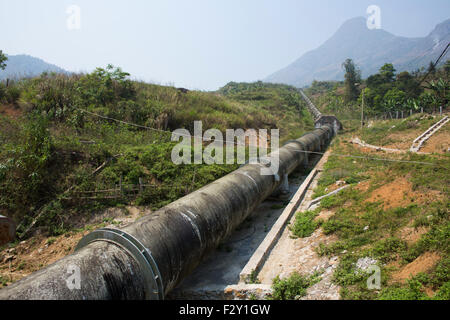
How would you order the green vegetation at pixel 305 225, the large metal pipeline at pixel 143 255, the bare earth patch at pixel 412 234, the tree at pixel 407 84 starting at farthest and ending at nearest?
the tree at pixel 407 84
the green vegetation at pixel 305 225
the bare earth patch at pixel 412 234
the large metal pipeline at pixel 143 255

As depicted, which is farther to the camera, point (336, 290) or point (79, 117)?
point (79, 117)

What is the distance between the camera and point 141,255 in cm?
341

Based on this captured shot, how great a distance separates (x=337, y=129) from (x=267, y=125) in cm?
1002

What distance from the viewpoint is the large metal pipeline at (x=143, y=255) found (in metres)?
2.74

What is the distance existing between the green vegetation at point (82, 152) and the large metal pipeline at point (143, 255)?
3.45 metres

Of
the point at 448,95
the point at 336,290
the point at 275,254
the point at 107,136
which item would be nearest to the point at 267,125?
the point at 107,136

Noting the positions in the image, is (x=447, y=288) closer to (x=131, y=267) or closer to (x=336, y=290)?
(x=336, y=290)

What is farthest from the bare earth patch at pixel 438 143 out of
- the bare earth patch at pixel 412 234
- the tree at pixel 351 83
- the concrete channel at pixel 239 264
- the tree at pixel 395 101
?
the tree at pixel 351 83

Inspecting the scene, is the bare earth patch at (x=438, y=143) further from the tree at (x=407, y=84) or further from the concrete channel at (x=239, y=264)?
the tree at (x=407, y=84)

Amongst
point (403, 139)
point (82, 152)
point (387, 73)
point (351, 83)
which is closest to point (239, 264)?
point (82, 152)

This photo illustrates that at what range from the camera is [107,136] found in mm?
10758

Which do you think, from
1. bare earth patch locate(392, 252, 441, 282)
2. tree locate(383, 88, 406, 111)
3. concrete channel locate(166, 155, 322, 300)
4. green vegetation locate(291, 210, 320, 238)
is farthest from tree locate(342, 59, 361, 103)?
bare earth patch locate(392, 252, 441, 282)

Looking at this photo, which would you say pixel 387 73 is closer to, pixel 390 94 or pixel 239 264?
pixel 390 94
